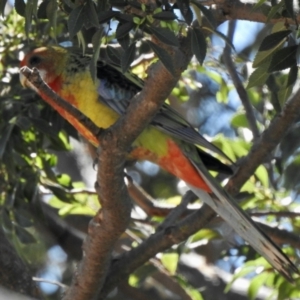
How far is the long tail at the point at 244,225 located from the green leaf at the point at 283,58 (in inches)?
44.2

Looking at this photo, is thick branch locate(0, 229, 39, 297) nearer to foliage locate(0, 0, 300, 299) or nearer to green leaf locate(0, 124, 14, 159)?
foliage locate(0, 0, 300, 299)

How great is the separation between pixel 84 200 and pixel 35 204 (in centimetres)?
39

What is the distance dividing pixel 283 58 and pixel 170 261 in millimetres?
1899

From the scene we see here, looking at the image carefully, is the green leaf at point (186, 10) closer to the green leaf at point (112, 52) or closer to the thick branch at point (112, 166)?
the thick branch at point (112, 166)

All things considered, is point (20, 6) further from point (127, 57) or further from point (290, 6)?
point (290, 6)

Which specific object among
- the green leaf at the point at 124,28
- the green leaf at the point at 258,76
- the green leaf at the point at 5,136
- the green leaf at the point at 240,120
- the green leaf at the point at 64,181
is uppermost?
the green leaf at the point at 240,120

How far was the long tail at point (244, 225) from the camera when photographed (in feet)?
9.85

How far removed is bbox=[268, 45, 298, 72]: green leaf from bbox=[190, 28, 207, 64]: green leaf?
0.18 m

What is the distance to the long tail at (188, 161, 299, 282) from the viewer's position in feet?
9.85

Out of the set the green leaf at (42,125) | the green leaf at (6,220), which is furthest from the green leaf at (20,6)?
the green leaf at (6,220)

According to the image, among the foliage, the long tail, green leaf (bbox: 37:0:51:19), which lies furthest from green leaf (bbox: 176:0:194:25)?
the long tail

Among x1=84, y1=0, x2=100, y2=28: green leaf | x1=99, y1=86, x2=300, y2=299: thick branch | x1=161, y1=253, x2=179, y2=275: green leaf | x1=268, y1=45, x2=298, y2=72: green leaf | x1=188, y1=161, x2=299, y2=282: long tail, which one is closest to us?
x1=84, y1=0, x2=100, y2=28: green leaf

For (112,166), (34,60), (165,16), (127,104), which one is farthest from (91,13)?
(34,60)

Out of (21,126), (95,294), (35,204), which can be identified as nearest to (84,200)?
(35,204)
